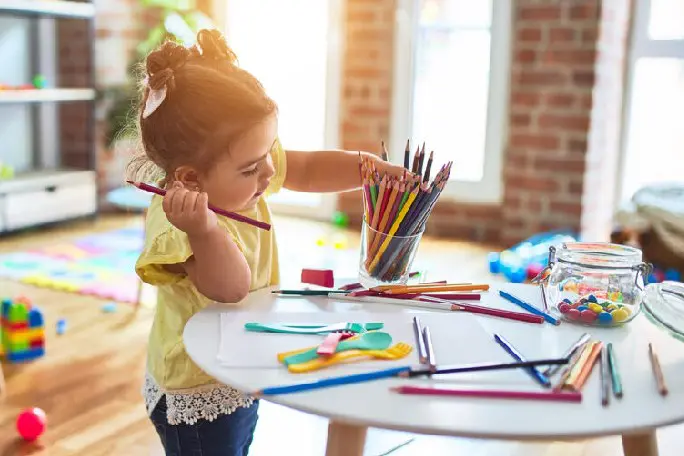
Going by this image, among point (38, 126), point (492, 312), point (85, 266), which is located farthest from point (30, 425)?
point (38, 126)

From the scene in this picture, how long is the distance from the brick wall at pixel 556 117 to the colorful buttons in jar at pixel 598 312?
2608mm

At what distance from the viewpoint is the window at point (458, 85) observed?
3.67 m

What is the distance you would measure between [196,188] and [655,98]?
3079mm

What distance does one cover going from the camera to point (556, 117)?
11.5ft

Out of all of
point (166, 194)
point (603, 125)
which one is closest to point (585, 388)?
point (166, 194)

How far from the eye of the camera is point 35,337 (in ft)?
7.09

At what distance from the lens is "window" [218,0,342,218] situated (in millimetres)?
4055

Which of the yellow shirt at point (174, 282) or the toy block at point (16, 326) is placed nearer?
the yellow shirt at point (174, 282)

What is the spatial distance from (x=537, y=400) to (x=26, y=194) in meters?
3.27

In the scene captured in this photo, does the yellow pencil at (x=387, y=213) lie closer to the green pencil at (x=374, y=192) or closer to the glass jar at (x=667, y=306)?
the green pencil at (x=374, y=192)

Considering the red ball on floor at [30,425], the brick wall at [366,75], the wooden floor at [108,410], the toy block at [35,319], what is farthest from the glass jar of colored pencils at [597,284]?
the brick wall at [366,75]

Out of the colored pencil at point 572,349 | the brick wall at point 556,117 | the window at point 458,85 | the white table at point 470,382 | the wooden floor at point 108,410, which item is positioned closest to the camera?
the white table at point 470,382

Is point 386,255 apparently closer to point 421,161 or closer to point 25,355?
point 421,161

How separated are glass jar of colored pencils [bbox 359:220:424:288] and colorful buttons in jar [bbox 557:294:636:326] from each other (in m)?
0.22
